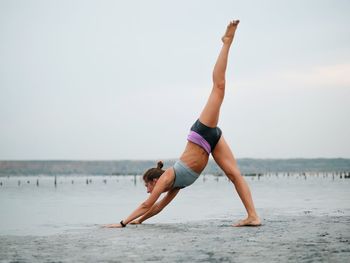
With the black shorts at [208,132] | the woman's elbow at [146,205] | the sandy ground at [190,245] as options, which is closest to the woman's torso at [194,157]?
the black shorts at [208,132]

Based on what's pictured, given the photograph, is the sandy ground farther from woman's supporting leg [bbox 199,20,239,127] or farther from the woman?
woman's supporting leg [bbox 199,20,239,127]

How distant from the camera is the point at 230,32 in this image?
360 inches

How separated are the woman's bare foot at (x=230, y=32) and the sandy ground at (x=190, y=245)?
3.15 meters

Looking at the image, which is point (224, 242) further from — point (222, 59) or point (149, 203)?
point (222, 59)

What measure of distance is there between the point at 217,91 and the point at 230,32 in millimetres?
1041

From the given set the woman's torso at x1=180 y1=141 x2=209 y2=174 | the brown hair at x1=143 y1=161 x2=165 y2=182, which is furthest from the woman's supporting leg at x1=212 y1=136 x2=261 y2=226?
the brown hair at x1=143 y1=161 x2=165 y2=182

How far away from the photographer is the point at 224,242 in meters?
7.43

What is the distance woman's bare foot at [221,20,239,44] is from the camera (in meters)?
9.09

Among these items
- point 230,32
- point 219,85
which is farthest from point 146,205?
point 230,32

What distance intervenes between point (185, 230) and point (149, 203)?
75cm

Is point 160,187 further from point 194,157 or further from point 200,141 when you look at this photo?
point 200,141

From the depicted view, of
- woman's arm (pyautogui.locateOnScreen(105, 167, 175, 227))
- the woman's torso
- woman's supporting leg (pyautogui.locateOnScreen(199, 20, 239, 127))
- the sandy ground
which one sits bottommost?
the sandy ground

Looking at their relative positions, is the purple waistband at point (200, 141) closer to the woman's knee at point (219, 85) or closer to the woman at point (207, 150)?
the woman at point (207, 150)

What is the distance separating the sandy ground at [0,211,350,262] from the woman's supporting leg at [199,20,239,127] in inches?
72.7
